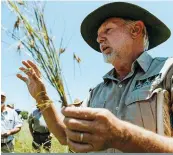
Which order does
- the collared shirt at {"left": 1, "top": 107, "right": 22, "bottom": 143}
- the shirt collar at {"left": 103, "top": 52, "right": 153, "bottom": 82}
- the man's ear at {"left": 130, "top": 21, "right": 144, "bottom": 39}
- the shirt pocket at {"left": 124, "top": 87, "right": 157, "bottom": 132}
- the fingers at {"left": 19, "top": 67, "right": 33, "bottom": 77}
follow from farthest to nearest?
the collared shirt at {"left": 1, "top": 107, "right": 22, "bottom": 143} → the man's ear at {"left": 130, "top": 21, "right": 144, "bottom": 39} → the shirt collar at {"left": 103, "top": 52, "right": 153, "bottom": 82} → the fingers at {"left": 19, "top": 67, "right": 33, "bottom": 77} → the shirt pocket at {"left": 124, "top": 87, "right": 157, "bottom": 132}

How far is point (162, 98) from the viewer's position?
77.4 inches

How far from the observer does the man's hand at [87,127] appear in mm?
1375

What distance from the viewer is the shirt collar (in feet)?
7.26

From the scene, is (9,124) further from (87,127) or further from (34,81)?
(87,127)

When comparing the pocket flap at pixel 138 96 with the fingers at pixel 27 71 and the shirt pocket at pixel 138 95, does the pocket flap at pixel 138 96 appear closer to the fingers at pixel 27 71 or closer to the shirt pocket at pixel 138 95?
the shirt pocket at pixel 138 95

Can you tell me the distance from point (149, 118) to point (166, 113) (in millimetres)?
96

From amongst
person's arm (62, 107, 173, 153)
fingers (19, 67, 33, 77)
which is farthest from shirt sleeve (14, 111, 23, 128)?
person's arm (62, 107, 173, 153)

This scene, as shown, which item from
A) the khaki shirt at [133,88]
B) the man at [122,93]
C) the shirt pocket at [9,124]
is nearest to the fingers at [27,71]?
the man at [122,93]

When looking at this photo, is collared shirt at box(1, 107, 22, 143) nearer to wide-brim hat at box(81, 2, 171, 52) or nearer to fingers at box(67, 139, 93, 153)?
wide-brim hat at box(81, 2, 171, 52)

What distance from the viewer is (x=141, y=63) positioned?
7.29ft

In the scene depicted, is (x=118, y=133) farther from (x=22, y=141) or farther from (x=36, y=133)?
(x=36, y=133)

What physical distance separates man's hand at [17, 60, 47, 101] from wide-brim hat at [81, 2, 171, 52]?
2.44ft

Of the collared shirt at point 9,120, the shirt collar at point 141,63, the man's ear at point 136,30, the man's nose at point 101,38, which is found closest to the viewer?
the shirt collar at point 141,63

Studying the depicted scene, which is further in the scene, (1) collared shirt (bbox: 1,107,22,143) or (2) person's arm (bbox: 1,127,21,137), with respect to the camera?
(1) collared shirt (bbox: 1,107,22,143)
